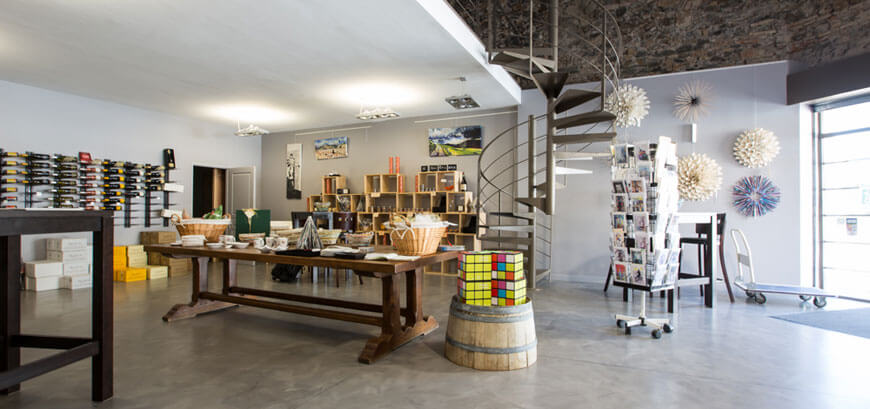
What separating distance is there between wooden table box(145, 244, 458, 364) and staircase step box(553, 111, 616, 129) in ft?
8.25

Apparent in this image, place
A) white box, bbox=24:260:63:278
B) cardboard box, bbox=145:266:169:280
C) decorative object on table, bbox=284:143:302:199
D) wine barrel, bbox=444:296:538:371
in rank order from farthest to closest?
decorative object on table, bbox=284:143:302:199, cardboard box, bbox=145:266:169:280, white box, bbox=24:260:63:278, wine barrel, bbox=444:296:538:371

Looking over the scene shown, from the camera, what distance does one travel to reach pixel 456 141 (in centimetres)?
820

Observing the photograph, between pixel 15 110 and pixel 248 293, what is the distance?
5369mm

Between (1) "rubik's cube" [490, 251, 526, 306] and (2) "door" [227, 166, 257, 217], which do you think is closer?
(1) "rubik's cube" [490, 251, 526, 306]

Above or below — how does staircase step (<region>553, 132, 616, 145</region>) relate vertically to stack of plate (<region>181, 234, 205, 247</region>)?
above

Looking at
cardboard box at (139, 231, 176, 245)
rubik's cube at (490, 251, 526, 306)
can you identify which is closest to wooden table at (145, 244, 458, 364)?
rubik's cube at (490, 251, 526, 306)

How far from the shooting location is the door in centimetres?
966

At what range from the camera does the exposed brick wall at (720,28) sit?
5168 mm

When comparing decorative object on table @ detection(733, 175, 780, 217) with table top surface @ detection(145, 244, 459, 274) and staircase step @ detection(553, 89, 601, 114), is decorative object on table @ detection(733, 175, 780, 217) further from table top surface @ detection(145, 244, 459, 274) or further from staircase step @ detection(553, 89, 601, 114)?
table top surface @ detection(145, 244, 459, 274)

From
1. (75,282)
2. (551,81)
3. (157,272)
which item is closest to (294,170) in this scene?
(157,272)

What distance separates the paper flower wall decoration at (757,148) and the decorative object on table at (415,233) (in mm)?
5206

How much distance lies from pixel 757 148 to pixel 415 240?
5.55m

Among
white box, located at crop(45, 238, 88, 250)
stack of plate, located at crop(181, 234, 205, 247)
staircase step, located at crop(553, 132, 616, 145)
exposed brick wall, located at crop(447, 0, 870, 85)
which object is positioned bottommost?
white box, located at crop(45, 238, 88, 250)

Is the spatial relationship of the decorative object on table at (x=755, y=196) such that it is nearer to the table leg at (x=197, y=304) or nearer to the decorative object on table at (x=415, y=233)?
the decorative object on table at (x=415, y=233)
